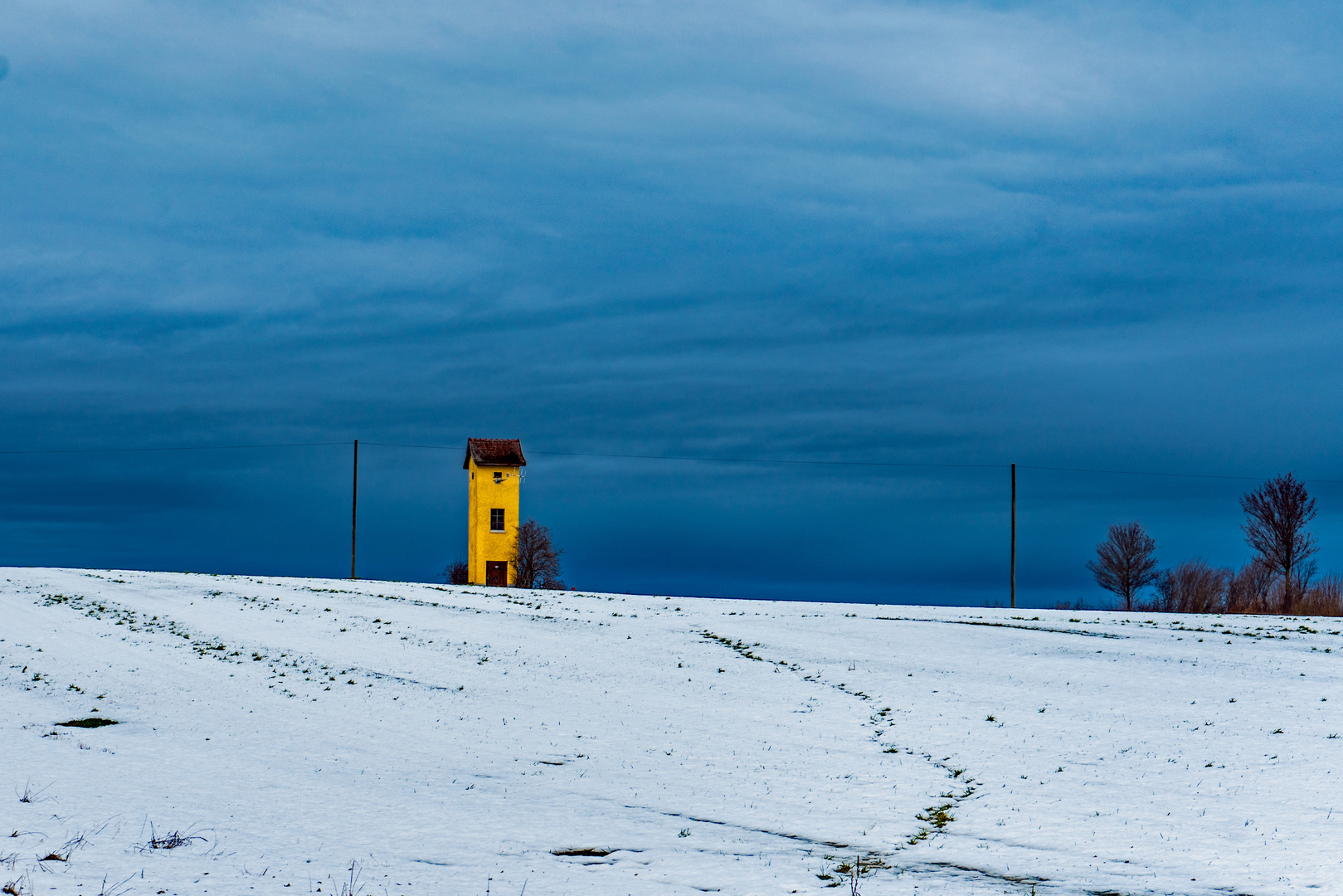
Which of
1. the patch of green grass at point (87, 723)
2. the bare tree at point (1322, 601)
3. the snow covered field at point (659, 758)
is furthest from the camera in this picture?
the bare tree at point (1322, 601)

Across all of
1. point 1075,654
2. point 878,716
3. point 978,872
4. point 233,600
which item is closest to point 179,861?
point 978,872

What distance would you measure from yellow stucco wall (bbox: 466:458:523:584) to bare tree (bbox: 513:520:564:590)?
553 mm

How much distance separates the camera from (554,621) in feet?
140

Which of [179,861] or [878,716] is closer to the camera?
[179,861]

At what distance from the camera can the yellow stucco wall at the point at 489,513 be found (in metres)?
78.0

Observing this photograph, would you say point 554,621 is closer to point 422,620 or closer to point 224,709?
point 422,620

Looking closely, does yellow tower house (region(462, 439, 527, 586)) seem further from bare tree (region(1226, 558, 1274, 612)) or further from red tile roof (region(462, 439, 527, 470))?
bare tree (region(1226, 558, 1274, 612))

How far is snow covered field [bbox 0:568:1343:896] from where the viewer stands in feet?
43.3

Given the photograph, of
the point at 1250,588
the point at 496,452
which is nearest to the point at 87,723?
the point at 496,452

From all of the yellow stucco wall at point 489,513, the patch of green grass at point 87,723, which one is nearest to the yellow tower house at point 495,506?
the yellow stucco wall at point 489,513

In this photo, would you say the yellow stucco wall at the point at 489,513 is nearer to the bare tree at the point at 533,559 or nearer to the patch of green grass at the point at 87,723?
the bare tree at the point at 533,559

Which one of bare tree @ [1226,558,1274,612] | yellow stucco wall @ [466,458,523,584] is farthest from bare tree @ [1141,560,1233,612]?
yellow stucco wall @ [466,458,523,584]

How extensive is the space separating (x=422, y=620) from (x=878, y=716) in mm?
22284

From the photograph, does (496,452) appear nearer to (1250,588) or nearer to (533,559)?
(533,559)
